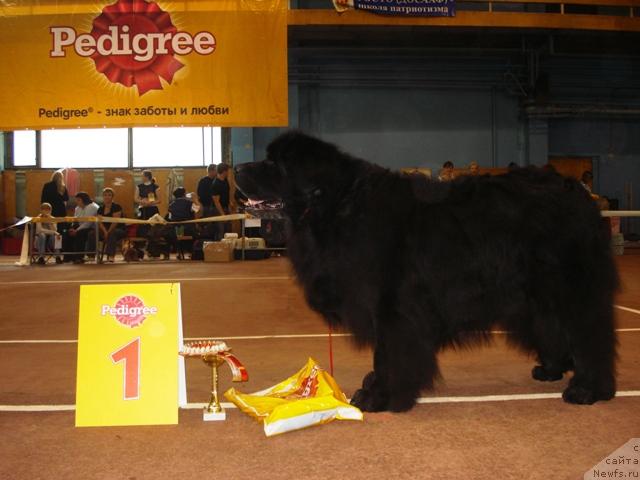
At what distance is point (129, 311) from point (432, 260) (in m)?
1.46

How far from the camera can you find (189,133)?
18219 millimetres

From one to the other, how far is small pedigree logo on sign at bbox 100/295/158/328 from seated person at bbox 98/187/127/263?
10.6m

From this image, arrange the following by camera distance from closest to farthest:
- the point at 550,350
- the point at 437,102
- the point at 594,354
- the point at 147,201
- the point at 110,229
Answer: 1. the point at 594,354
2. the point at 550,350
3. the point at 110,229
4. the point at 147,201
5. the point at 437,102

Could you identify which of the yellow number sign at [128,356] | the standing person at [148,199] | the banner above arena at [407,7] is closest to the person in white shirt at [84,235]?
the standing person at [148,199]

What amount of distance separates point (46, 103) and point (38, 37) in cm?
104

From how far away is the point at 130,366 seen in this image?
9.07 ft

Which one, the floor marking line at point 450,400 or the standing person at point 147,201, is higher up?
the standing person at point 147,201

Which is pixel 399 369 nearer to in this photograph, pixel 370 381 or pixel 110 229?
pixel 370 381

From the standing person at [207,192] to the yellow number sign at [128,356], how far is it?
9.95 m

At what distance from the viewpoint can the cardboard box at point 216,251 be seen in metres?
12.4

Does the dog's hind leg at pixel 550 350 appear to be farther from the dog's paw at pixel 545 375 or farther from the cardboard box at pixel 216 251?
the cardboard box at pixel 216 251

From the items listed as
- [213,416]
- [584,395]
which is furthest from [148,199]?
[584,395]

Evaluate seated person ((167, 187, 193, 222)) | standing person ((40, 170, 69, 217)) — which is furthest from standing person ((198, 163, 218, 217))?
standing person ((40, 170, 69, 217))

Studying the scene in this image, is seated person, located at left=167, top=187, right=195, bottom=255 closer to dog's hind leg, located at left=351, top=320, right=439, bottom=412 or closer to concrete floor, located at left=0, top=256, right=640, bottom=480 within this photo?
concrete floor, located at left=0, top=256, right=640, bottom=480
